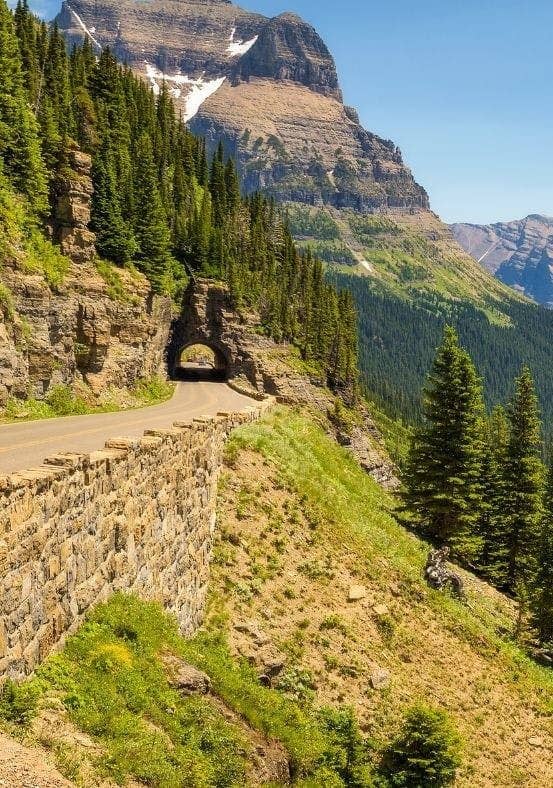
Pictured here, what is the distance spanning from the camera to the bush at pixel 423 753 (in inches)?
690

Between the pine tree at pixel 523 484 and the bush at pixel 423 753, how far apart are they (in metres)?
33.7

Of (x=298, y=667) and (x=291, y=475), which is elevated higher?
(x=291, y=475)

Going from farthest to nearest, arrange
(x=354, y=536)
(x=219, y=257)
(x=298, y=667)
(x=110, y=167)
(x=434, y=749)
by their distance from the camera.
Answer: (x=219, y=257) < (x=110, y=167) < (x=354, y=536) < (x=298, y=667) < (x=434, y=749)

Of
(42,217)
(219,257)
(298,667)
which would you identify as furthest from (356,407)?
(298,667)

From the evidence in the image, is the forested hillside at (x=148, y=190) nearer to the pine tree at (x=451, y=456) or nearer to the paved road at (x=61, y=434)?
the paved road at (x=61, y=434)

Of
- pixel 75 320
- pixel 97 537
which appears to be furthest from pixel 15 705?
pixel 75 320

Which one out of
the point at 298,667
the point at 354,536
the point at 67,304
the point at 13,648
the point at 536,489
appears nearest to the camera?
the point at 13,648

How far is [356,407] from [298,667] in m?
76.5

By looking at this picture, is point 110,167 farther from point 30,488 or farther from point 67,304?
point 30,488

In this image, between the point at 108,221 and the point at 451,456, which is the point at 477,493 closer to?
the point at 451,456

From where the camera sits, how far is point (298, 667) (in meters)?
19.5

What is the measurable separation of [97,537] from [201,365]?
3115 inches

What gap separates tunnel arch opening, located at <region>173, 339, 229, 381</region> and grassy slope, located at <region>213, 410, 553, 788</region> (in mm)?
43620

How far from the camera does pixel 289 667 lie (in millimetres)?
19297
